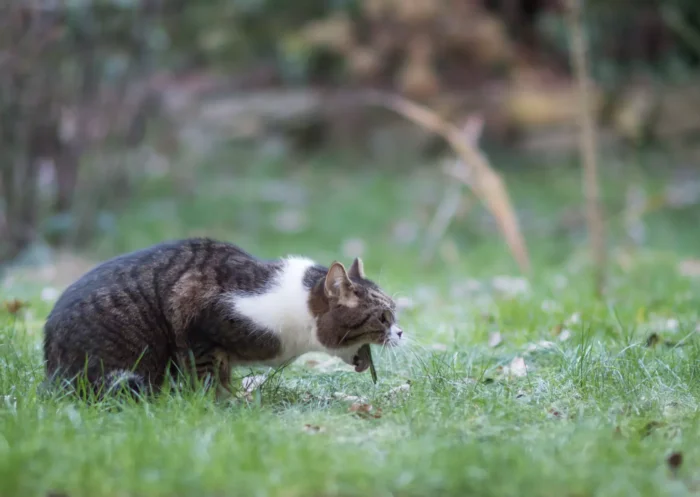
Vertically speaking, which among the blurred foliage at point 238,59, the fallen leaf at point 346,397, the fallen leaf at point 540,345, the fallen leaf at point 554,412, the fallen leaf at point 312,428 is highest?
the blurred foliage at point 238,59

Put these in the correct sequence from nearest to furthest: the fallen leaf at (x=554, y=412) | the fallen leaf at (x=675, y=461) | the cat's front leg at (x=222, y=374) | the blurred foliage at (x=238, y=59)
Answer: the fallen leaf at (x=675, y=461), the fallen leaf at (x=554, y=412), the cat's front leg at (x=222, y=374), the blurred foliage at (x=238, y=59)

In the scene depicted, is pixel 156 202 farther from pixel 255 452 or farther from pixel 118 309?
pixel 255 452

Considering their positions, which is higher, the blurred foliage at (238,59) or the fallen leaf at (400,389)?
the blurred foliage at (238,59)

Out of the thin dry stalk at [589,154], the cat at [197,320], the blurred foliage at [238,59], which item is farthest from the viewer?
the blurred foliage at [238,59]

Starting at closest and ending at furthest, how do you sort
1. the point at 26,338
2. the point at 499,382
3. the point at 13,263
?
1. the point at 499,382
2. the point at 26,338
3. the point at 13,263

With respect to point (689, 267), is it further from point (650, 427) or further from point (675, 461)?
point (675, 461)

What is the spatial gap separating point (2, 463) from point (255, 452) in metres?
0.69

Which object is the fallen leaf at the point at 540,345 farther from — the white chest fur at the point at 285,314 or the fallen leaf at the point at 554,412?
the white chest fur at the point at 285,314

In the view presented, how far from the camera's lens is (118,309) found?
3373 millimetres

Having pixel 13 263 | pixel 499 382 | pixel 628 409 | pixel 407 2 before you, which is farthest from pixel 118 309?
pixel 407 2

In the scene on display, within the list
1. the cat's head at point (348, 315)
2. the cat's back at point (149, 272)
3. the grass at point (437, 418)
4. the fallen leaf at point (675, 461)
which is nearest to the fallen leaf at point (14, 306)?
the grass at point (437, 418)

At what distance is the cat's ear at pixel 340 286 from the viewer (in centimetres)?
347

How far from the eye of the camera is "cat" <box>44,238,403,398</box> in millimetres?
3303

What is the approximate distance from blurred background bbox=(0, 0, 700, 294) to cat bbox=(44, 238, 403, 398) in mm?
3922
